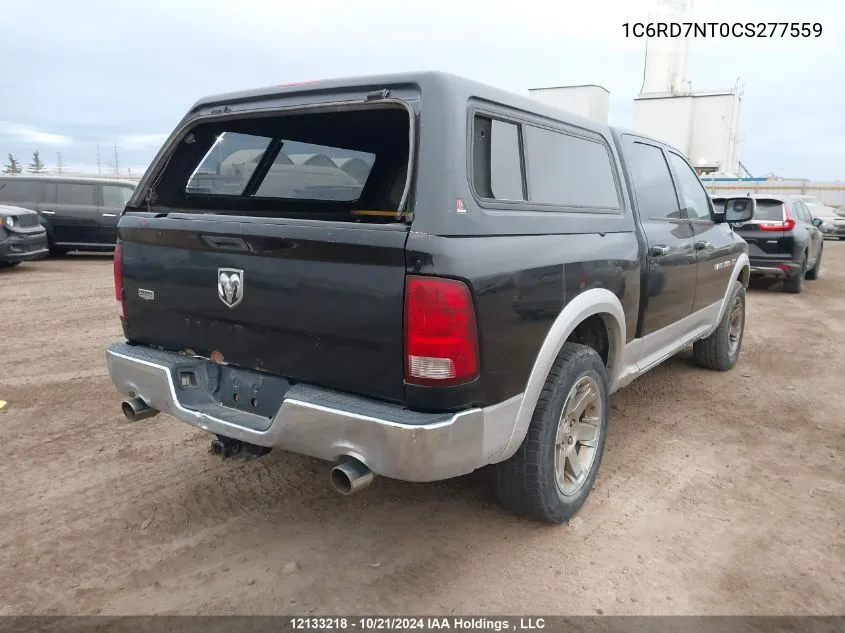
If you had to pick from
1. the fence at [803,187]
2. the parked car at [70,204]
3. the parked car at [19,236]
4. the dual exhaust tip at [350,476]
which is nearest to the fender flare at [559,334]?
the dual exhaust tip at [350,476]

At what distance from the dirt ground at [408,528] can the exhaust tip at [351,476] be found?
53 cm

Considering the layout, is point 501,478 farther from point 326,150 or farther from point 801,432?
point 801,432

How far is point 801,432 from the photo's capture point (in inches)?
172

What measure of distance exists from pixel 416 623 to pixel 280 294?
1337mm

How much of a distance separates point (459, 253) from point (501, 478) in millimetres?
1183

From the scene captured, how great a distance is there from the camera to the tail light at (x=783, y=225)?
1009 centimetres

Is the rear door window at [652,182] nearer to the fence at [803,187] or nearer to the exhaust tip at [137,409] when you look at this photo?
the exhaust tip at [137,409]

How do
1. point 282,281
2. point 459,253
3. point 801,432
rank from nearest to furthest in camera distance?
point 459,253 < point 282,281 < point 801,432

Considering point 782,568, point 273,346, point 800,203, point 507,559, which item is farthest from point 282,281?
point 800,203

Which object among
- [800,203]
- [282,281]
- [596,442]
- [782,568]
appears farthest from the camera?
[800,203]

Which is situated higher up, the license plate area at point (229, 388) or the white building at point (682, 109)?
the white building at point (682, 109)

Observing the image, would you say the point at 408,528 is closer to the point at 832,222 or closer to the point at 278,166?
the point at 278,166

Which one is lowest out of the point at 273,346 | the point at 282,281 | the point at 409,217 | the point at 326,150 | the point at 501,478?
the point at 501,478

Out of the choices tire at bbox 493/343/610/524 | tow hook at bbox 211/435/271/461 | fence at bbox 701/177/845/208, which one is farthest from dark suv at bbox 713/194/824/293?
fence at bbox 701/177/845/208
